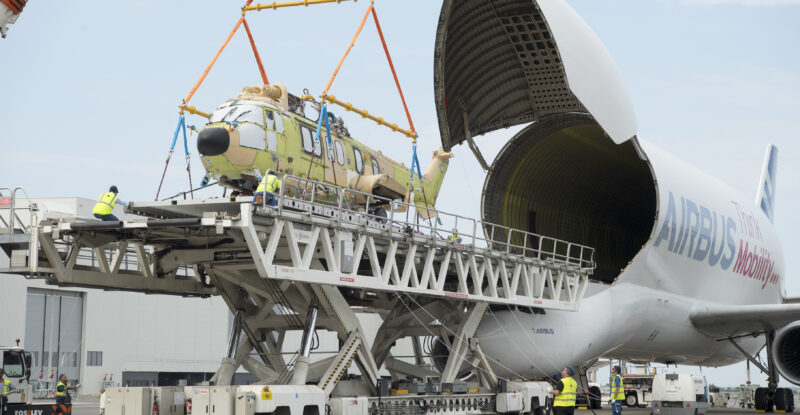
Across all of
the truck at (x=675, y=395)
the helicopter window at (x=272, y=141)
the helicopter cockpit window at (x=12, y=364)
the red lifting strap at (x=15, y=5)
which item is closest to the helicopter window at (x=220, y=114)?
the helicopter window at (x=272, y=141)

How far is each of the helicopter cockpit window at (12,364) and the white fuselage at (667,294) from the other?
1086 centimetres

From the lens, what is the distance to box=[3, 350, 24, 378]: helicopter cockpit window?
66.9ft

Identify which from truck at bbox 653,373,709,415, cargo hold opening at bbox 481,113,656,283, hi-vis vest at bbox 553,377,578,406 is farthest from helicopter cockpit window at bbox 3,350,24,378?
truck at bbox 653,373,709,415

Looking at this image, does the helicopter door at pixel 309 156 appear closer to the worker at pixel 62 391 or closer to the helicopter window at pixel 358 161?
the helicopter window at pixel 358 161

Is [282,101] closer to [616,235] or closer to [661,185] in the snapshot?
[661,185]

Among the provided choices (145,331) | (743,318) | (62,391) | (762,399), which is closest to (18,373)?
(62,391)

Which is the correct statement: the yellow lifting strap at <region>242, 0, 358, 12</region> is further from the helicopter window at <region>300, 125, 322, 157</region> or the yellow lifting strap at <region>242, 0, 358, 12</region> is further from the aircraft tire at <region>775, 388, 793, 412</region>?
the aircraft tire at <region>775, 388, 793, 412</region>

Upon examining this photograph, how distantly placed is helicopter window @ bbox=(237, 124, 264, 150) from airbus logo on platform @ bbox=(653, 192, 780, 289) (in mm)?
12373

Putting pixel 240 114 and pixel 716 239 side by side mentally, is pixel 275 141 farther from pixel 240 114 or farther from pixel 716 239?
pixel 716 239

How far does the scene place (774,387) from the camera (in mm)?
29703

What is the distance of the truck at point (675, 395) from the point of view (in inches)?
976

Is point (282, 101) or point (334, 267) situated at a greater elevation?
point (282, 101)

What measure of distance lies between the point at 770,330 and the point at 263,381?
17.2 m

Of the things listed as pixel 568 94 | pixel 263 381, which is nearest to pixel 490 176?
pixel 568 94
